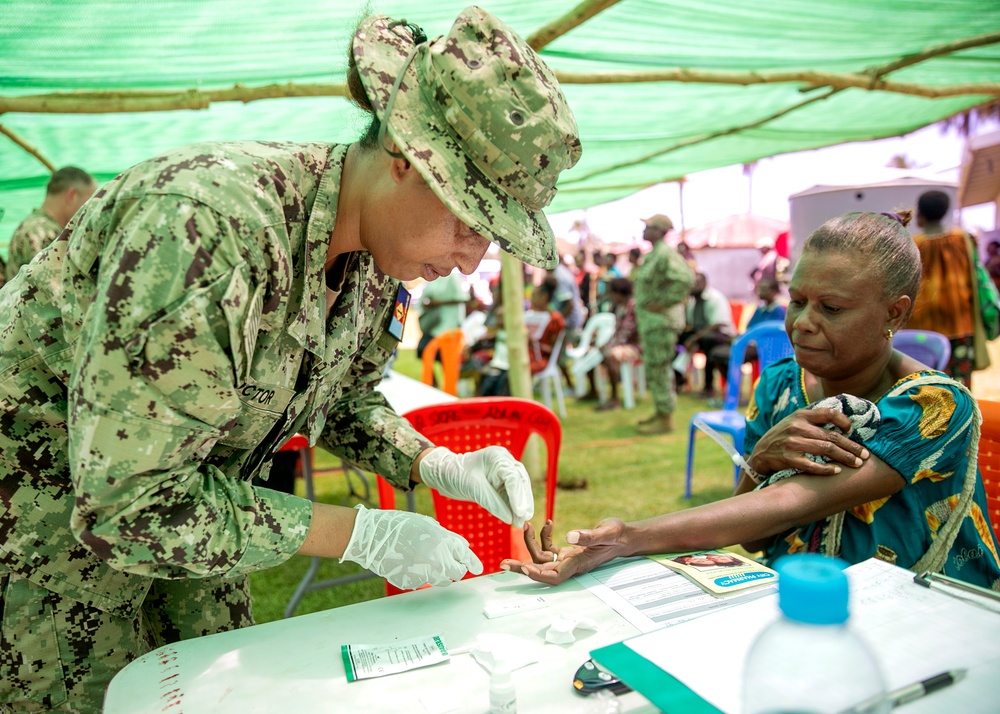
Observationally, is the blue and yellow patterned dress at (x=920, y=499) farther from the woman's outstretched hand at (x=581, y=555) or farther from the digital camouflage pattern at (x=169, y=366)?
the digital camouflage pattern at (x=169, y=366)

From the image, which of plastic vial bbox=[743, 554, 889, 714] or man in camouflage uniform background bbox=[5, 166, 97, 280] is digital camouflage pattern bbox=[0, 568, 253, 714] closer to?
plastic vial bbox=[743, 554, 889, 714]

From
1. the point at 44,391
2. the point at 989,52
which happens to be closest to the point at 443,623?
the point at 44,391

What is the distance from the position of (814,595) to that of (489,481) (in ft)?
3.35

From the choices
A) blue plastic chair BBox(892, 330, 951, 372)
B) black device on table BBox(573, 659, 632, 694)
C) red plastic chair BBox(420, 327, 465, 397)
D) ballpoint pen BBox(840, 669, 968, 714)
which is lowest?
red plastic chair BBox(420, 327, 465, 397)

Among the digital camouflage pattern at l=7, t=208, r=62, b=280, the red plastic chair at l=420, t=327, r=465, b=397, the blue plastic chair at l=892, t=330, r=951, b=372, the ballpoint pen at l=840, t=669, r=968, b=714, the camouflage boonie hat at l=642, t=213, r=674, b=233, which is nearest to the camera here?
the ballpoint pen at l=840, t=669, r=968, b=714

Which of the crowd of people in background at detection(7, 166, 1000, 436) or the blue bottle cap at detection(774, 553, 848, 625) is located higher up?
the blue bottle cap at detection(774, 553, 848, 625)

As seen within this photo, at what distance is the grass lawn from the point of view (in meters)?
3.46

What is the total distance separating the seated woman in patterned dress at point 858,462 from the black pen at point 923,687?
2.04ft

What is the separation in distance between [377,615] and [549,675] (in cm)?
37

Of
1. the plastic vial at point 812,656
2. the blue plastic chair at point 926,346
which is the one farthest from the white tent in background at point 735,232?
the plastic vial at point 812,656

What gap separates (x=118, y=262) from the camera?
0.90 meters

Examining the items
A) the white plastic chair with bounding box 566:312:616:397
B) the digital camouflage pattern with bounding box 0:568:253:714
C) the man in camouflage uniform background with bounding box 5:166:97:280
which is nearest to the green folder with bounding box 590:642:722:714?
the digital camouflage pattern with bounding box 0:568:253:714

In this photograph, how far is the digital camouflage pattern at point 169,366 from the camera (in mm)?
906

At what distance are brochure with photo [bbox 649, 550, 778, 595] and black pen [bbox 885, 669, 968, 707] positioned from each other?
0.41 metres
